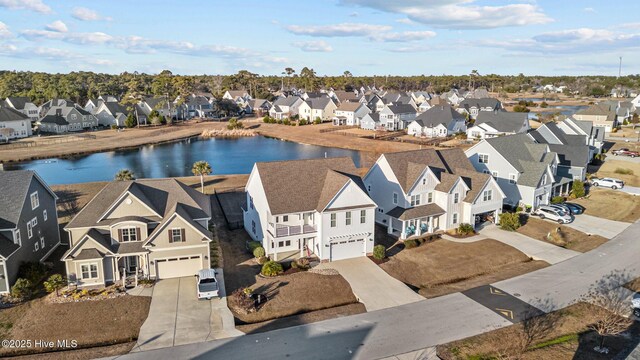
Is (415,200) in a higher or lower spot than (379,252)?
higher

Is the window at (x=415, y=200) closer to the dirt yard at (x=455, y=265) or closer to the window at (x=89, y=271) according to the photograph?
the dirt yard at (x=455, y=265)

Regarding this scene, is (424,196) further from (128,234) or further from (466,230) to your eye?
(128,234)

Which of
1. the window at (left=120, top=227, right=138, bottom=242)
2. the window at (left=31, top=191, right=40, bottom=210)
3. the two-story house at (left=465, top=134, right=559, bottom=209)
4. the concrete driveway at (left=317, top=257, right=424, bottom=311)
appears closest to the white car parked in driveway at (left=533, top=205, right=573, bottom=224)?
the two-story house at (left=465, top=134, right=559, bottom=209)

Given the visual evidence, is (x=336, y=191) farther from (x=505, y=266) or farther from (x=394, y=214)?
(x=505, y=266)

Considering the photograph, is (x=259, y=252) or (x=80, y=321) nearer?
(x=80, y=321)

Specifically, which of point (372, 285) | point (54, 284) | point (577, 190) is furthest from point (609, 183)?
point (54, 284)

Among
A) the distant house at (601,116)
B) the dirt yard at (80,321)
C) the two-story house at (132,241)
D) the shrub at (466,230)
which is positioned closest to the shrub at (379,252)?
the shrub at (466,230)
